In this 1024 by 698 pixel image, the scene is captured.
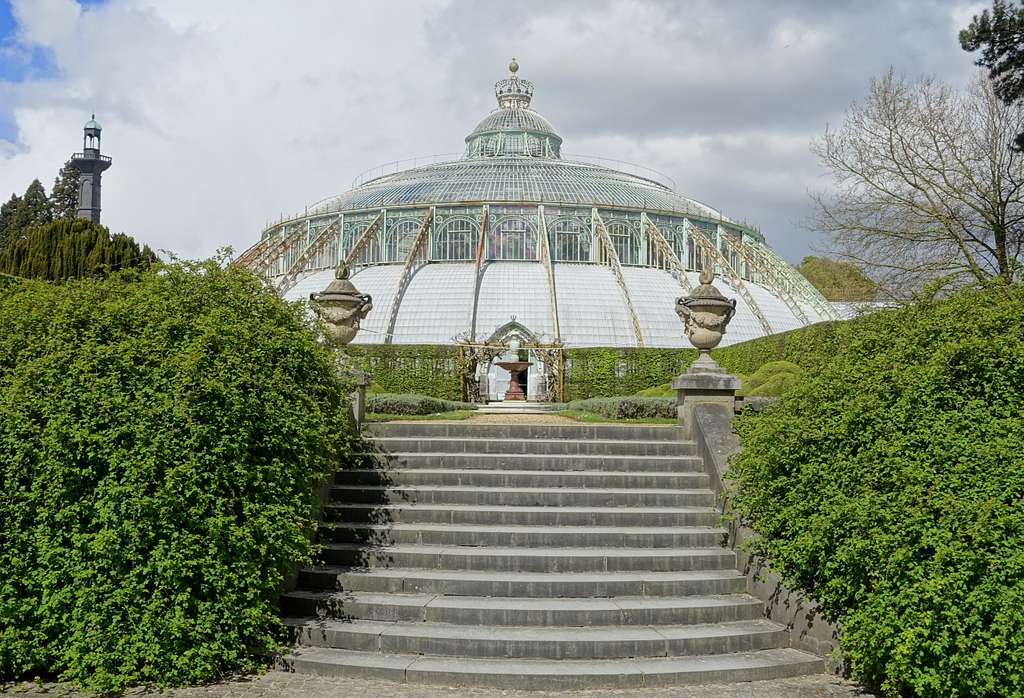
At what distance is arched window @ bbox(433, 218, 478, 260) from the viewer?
134 feet

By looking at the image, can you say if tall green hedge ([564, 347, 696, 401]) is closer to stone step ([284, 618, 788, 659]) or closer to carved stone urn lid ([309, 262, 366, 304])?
carved stone urn lid ([309, 262, 366, 304])

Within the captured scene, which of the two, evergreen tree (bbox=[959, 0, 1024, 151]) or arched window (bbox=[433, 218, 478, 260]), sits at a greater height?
arched window (bbox=[433, 218, 478, 260])

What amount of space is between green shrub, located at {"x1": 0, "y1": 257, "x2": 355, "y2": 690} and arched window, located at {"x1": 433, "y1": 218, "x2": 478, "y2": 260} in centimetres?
3253

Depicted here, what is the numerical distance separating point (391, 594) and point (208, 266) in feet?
13.6

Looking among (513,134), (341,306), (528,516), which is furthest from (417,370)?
(513,134)

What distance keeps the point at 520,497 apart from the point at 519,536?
0.91m

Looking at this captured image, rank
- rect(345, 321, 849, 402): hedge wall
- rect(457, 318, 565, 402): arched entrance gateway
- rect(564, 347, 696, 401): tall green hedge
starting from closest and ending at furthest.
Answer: rect(345, 321, 849, 402): hedge wall < rect(457, 318, 565, 402): arched entrance gateway < rect(564, 347, 696, 401): tall green hedge

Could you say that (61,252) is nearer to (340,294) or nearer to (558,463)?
(340,294)

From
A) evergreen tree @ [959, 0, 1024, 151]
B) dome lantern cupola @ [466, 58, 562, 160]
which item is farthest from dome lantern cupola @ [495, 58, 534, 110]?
evergreen tree @ [959, 0, 1024, 151]

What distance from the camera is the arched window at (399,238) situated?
41.7 meters

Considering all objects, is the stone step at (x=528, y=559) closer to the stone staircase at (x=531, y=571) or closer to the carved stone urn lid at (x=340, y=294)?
the stone staircase at (x=531, y=571)

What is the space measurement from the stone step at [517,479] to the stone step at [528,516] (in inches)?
27.9

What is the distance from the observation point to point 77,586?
759 centimetres

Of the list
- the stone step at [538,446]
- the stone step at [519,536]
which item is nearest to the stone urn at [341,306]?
the stone step at [538,446]
